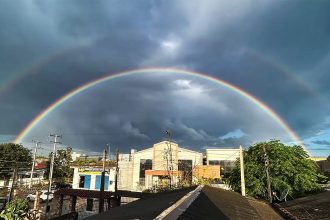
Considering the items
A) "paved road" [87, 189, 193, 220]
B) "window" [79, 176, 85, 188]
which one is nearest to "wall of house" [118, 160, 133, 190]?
"window" [79, 176, 85, 188]

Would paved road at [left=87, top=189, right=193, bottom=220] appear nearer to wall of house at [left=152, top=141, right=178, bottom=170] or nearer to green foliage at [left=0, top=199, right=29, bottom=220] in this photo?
green foliage at [left=0, top=199, right=29, bottom=220]

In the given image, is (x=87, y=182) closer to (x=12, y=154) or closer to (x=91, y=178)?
(x=91, y=178)

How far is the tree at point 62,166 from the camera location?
8131cm

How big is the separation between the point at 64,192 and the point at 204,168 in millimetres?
27208

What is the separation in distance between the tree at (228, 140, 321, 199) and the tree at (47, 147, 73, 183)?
188ft

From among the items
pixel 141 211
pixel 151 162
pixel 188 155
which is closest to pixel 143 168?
pixel 151 162

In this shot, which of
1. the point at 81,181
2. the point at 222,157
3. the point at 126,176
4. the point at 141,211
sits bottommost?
the point at 81,181

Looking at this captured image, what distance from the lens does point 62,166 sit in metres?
84.4

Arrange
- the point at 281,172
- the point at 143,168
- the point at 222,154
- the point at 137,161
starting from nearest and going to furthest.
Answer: the point at 281,172, the point at 143,168, the point at 137,161, the point at 222,154

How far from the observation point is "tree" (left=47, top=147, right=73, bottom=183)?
267 ft

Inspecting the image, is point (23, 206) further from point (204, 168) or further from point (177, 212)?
point (204, 168)

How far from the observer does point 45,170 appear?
87188 millimetres

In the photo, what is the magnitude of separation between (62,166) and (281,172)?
65.9 meters

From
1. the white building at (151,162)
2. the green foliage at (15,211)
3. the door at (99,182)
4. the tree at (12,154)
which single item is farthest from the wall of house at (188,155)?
the green foliage at (15,211)
